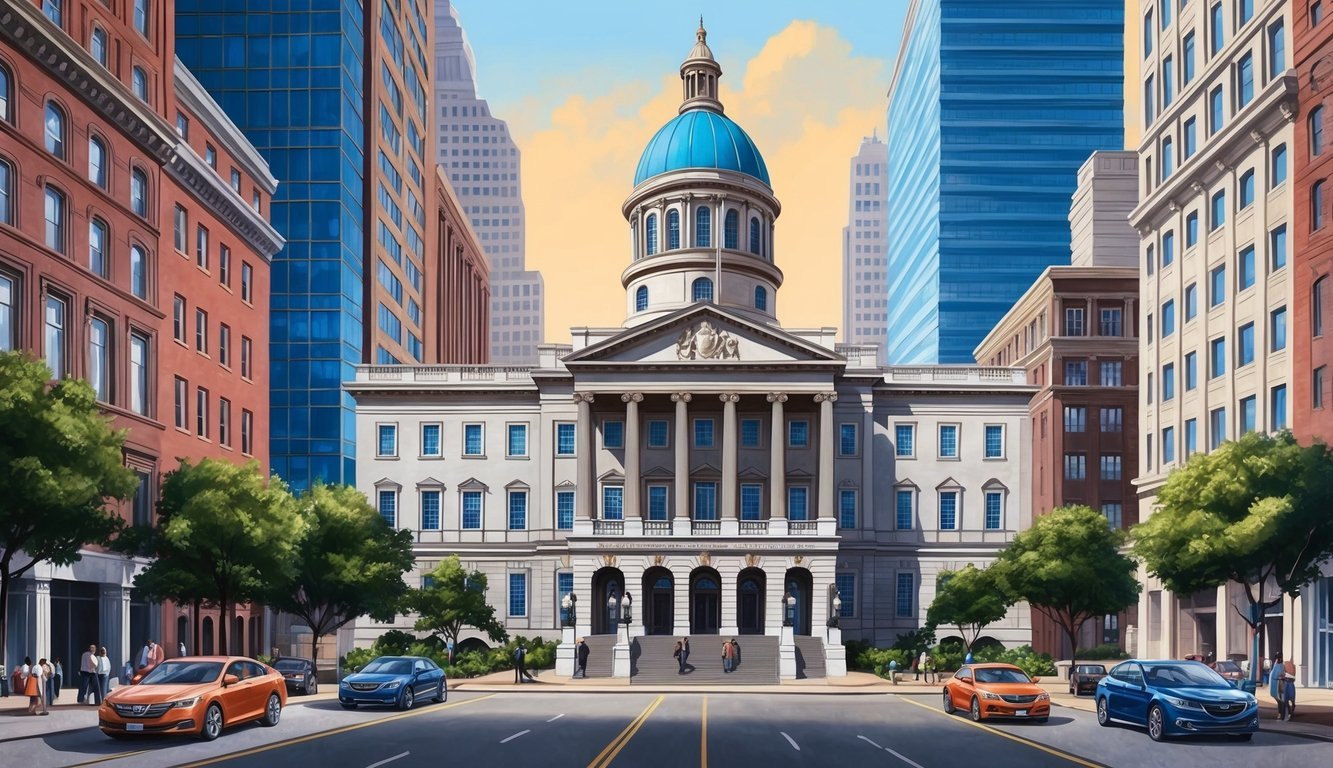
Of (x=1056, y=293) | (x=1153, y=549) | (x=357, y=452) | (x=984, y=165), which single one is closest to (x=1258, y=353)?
(x=1153, y=549)

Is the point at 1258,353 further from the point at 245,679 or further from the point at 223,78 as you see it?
the point at 223,78

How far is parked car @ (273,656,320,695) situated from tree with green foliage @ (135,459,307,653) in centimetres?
212

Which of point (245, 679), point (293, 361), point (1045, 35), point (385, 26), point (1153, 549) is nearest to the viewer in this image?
point (245, 679)

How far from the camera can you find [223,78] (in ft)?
304

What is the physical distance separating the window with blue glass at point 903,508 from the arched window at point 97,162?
49.9 metres

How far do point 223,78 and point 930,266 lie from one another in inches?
3698

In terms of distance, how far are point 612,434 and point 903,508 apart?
18714 mm

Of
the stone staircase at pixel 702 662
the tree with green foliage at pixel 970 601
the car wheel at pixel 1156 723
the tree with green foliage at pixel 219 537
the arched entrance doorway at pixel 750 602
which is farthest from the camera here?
the arched entrance doorway at pixel 750 602

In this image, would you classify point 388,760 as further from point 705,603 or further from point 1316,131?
point 705,603

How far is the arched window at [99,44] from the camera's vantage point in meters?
50.5

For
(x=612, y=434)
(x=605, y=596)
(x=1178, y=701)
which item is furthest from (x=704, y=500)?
(x=1178, y=701)

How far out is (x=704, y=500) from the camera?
80500mm

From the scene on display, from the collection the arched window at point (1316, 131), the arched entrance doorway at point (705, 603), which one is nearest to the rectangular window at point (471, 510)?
the arched entrance doorway at point (705, 603)

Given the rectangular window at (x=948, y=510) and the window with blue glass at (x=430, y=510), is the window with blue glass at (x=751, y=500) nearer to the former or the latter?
the rectangular window at (x=948, y=510)
